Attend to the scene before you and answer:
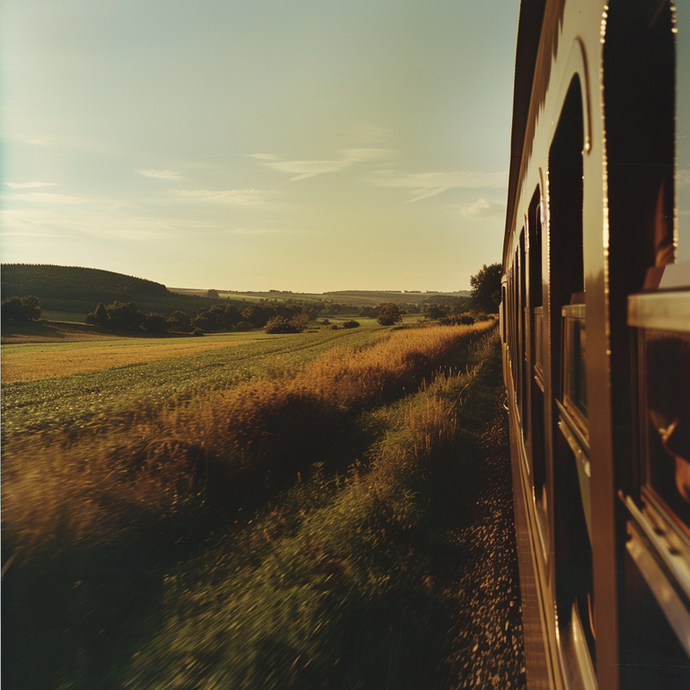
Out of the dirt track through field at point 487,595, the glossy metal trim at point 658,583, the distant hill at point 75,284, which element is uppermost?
the distant hill at point 75,284

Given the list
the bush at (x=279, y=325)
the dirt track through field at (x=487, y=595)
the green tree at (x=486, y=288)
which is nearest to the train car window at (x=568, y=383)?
the dirt track through field at (x=487, y=595)

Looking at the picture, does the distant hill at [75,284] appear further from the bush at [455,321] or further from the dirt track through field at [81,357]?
the bush at [455,321]

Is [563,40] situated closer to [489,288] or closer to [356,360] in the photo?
[356,360]

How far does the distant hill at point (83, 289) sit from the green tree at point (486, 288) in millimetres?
37249

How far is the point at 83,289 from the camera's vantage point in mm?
14406

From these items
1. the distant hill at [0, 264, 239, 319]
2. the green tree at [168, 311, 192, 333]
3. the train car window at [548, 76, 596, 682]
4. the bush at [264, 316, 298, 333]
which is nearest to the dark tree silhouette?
the distant hill at [0, 264, 239, 319]

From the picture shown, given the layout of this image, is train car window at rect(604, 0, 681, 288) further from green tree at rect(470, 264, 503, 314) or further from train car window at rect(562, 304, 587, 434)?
green tree at rect(470, 264, 503, 314)

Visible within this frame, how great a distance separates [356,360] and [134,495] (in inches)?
263

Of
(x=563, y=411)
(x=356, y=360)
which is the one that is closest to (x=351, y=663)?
(x=563, y=411)

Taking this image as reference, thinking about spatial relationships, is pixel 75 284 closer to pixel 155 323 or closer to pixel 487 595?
pixel 155 323

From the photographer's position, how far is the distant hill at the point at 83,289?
1315 cm

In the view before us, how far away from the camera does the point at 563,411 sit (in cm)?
170

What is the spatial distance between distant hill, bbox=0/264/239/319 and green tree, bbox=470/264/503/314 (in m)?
37.2

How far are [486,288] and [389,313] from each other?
1480 cm
